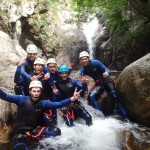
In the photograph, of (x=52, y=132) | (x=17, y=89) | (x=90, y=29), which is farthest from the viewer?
(x=90, y=29)

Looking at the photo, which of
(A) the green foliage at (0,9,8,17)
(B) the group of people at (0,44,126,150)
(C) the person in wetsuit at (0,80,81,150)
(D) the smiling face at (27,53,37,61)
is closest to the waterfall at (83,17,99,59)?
(A) the green foliage at (0,9,8,17)

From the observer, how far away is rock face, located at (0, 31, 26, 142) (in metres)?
7.20

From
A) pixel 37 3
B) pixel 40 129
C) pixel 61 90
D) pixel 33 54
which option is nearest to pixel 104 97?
pixel 61 90

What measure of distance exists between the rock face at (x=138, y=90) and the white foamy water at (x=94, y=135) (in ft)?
1.26

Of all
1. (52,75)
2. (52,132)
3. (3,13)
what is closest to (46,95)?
(52,75)

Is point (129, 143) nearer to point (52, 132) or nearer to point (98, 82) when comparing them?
point (52, 132)

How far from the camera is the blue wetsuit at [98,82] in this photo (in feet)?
29.7

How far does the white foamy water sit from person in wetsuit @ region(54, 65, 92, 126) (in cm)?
28

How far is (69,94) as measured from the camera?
8.34m

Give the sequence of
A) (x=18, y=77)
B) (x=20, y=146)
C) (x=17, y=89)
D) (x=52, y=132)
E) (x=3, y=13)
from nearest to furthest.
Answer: (x=20, y=146) → (x=52, y=132) → (x=18, y=77) → (x=17, y=89) → (x=3, y=13)

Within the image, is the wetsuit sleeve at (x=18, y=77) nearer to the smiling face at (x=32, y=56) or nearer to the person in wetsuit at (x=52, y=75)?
the smiling face at (x=32, y=56)

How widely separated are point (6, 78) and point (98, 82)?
344cm

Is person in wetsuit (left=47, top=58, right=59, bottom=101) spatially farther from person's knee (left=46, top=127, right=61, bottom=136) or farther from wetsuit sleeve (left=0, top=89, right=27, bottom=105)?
wetsuit sleeve (left=0, top=89, right=27, bottom=105)

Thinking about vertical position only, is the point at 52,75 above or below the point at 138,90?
above
